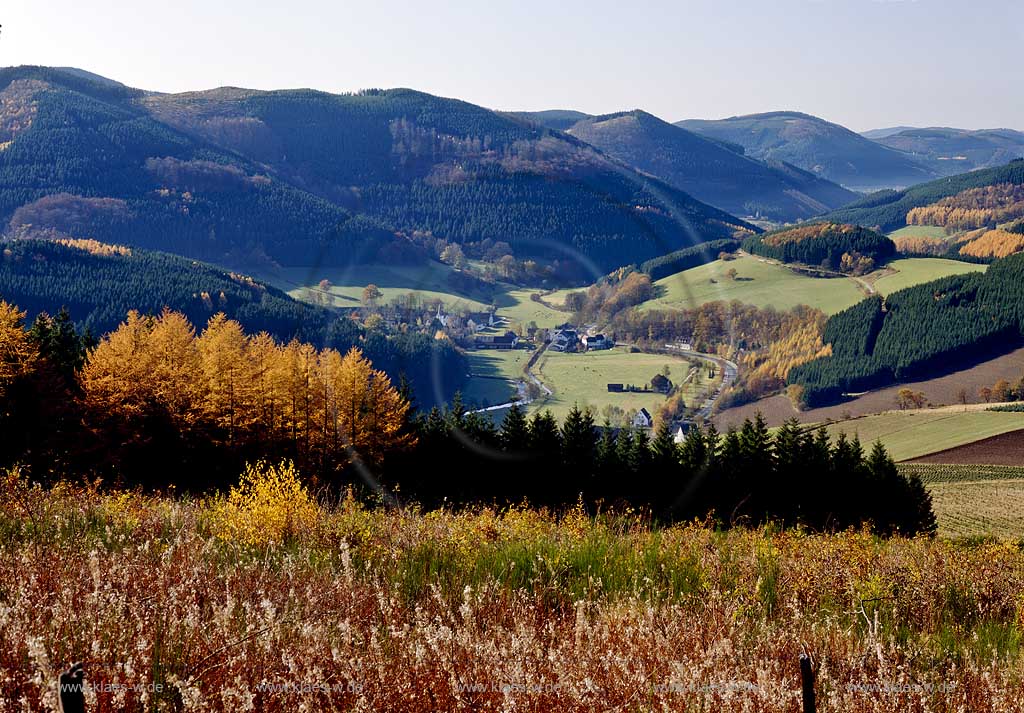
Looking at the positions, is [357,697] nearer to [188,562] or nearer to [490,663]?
[490,663]

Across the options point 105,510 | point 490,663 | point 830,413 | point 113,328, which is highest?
point 490,663

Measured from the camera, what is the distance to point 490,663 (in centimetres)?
428

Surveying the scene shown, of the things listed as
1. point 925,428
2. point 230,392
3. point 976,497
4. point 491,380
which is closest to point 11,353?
point 230,392

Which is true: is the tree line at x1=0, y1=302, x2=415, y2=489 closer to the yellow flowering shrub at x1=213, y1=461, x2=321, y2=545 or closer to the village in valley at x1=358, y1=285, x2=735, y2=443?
the yellow flowering shrub at x1=213, y1=461, x2=321, y2=545

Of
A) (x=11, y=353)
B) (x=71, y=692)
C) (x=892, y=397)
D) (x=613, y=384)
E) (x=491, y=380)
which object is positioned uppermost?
(x=71, y=692)

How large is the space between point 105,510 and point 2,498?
110 cm

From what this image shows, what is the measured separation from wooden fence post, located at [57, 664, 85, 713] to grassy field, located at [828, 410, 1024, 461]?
411 feet

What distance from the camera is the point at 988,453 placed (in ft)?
364

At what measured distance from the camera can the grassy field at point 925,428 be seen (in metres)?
119

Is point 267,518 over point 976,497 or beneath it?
over

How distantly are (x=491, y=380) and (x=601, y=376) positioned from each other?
1057 inches

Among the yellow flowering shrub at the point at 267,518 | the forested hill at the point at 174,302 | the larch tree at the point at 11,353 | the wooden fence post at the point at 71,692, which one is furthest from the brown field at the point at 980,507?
the forested hill at the point at 174,302

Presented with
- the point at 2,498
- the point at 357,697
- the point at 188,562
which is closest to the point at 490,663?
→ the point at 357,697

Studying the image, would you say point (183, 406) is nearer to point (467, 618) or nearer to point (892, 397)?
point (467, 618)
